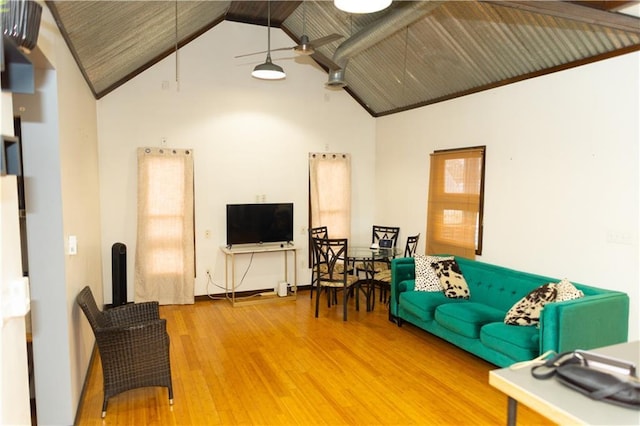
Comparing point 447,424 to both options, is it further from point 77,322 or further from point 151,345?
point 77,322

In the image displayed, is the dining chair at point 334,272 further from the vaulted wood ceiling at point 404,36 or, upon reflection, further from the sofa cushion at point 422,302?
the vaulted wood ceiling at point 404,36

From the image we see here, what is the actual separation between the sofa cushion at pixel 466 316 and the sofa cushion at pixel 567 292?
63 centimetres

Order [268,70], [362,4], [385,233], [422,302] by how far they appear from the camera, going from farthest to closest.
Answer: [385,233], [422,302], [268,70], [362,4]

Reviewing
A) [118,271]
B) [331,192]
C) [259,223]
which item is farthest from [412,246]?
[118,271]

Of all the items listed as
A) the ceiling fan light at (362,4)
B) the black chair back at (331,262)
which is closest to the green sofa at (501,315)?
the black chair back at (331,262)

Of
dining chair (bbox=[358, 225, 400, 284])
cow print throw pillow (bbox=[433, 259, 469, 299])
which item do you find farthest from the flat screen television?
cow print throw pillow (bbox=[433, 259, 469, 299])

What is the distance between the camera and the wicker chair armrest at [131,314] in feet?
12.4

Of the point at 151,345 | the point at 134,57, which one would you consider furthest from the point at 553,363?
the point at 134,57

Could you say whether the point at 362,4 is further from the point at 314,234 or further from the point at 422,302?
the point at 314,234

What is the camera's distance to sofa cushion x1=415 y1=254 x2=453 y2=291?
16.5ft

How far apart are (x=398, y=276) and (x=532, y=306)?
68.8 inches

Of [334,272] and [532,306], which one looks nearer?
[532,306]

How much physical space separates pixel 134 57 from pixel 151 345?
3497mm

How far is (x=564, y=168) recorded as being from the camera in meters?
4.18
